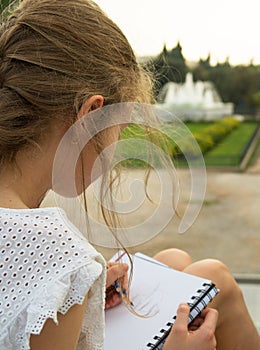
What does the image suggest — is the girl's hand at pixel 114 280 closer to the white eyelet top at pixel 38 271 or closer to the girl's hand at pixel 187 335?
the girl's hand at pixel 187 335

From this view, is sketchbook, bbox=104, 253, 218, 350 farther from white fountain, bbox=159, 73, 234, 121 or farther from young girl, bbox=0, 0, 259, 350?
white fountain, bbox=159, 73, 234, 121

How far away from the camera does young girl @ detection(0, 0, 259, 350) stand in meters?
0.53

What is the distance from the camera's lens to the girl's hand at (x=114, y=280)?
865mm

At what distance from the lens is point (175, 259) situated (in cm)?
104

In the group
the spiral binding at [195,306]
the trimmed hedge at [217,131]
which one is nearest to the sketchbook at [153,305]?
the spiral binding at [195,306]

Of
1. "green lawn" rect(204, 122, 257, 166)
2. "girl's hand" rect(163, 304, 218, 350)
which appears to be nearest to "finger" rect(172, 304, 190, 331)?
"girl's hand" rect(163, 304, 218, 350)

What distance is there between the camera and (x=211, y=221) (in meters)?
3.14

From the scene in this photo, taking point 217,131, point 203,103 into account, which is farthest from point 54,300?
point 203,103

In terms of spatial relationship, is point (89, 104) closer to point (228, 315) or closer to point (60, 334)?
point (60, 334)

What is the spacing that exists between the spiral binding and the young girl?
3 cm

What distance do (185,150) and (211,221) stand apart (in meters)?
2.42

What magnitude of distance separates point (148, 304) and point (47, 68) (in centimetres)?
41

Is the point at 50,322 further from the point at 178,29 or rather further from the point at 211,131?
the point at 211,131

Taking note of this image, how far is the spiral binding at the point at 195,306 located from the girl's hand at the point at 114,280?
4.0 inches
